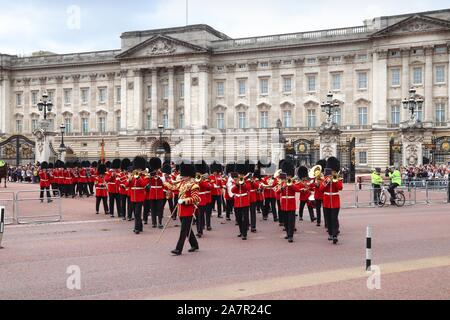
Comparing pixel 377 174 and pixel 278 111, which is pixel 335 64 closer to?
pixel 278 111

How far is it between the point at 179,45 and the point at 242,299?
57.9 meters

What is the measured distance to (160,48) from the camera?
64625mm

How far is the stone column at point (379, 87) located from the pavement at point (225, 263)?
39.0m

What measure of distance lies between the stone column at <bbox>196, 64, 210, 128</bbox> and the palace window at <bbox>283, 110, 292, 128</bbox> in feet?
28.6

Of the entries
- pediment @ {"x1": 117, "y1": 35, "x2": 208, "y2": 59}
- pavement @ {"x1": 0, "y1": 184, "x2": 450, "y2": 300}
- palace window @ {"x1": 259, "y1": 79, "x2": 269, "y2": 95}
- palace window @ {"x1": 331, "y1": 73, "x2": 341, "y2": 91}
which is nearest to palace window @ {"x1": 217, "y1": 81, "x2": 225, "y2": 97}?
pediment @ {"x1": 117, "y1": 35, "x2": 208, "y2": 59}

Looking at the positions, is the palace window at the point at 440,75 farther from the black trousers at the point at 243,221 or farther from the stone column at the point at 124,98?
the black trousers at the point at 243,221

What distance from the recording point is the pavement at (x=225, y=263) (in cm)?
816

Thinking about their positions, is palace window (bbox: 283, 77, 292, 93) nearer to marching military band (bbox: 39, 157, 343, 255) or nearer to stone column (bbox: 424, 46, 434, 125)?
stone column (bbox: 424, 46, 434, 125)

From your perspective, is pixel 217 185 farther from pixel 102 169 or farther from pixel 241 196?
pixel 102 169

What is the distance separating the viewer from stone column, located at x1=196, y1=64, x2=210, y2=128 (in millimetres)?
62156

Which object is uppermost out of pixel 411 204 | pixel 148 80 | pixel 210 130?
pixel 148 80

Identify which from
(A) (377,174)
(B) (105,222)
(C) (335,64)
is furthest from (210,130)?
(B) (105,222)

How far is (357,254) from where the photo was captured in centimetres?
1138

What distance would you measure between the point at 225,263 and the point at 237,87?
174ft
